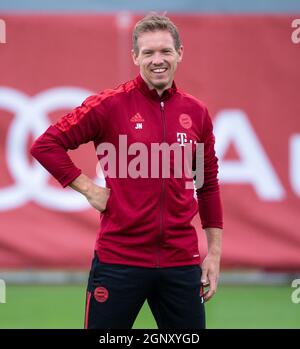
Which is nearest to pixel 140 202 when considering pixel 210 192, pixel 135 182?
pixel 135 182

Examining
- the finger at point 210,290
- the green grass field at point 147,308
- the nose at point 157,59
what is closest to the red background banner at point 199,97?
the green grass field at point 147,308

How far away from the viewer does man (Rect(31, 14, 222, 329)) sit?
3.50 m

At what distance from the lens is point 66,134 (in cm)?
353

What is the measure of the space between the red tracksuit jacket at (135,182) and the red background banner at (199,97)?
3.57m

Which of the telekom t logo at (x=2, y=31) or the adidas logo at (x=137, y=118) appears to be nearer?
the adidas logo at (x=137, y=118)

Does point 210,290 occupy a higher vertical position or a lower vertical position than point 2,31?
lower

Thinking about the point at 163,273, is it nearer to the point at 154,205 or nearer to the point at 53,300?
the point at 154,205

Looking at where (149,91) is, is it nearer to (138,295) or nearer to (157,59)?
(157,59)

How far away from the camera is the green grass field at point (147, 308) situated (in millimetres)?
5863

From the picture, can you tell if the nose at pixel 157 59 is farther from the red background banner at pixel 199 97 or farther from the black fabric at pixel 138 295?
the red background banner at pixel 199 97

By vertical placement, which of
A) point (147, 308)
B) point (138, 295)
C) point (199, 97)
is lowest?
point (147, 308)

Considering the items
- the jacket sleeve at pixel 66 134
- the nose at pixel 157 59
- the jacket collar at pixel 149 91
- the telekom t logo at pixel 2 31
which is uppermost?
the telekom t logo at pixel 2 31

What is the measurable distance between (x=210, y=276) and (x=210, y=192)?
0.38 metres

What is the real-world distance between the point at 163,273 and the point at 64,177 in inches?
22.8
